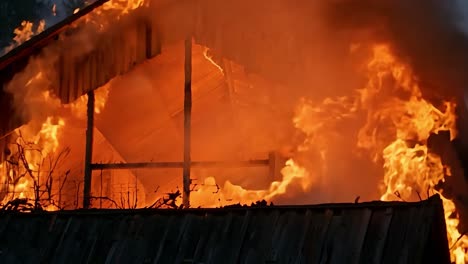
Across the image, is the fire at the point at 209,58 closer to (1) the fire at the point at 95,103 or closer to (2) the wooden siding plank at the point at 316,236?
(1) the fire at the point at 95,103

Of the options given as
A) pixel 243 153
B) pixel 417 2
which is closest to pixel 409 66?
pixel 417 2

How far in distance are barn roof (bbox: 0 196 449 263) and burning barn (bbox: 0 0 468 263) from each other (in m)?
4.26

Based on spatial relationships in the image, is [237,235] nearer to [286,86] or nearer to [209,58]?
[286,86]

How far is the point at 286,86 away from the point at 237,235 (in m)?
7.29

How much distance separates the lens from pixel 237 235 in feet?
27.7

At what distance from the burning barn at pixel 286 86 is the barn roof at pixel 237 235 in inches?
168

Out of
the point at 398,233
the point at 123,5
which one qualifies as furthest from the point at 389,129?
the point at 398,233

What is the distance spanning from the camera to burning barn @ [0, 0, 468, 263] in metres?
13.8

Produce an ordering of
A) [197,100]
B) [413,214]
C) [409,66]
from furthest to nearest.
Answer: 1. [197,100]
2. [409,66]
3. [413,214]

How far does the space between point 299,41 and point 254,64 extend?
1006mm

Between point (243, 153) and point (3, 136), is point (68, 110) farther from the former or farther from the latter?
point (243, 153)

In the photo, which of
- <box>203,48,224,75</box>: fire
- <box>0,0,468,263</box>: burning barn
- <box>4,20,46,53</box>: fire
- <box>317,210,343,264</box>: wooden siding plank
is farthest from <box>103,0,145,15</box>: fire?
<box>317,210,343,264</box>: wooden siding plank

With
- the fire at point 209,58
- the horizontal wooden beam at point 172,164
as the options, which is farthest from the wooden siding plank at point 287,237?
the fire at point 209,58

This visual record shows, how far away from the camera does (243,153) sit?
18312mm
